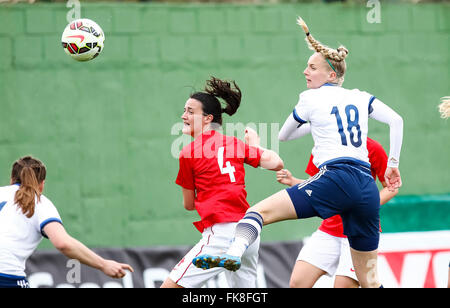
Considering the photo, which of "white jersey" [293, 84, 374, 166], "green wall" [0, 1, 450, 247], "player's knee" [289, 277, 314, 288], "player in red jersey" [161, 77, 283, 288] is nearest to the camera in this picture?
"white jersey" [293, 84, 374, 166]

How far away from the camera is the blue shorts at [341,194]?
516 cm

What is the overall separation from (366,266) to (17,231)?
2670 millimetres

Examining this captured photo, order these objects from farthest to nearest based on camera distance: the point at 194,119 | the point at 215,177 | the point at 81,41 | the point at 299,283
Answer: the point at 81,41, the point at 299,283, the point at 194,119, the point at 215,177

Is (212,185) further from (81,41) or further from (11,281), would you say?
(81,41)

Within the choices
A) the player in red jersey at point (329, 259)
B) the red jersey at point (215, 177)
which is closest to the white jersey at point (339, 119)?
the red jersey at point (215, 177)

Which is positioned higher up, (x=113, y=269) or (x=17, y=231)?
(x=17, y=231)

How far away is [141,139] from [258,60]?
5.80 ft

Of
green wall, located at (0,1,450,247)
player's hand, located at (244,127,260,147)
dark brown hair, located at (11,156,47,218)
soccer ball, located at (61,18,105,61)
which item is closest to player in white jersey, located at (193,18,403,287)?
player's hand, located at (244,127,260,147)

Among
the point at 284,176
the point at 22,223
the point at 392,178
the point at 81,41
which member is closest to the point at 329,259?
the point at 284,176

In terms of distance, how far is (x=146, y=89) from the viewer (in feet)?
28.5

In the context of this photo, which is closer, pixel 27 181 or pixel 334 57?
pixel 27 181

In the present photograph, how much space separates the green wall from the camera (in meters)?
8.45

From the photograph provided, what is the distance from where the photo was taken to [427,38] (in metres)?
9.49

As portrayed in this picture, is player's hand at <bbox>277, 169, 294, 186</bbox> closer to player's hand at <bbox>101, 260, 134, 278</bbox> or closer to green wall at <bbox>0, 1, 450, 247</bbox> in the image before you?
player's hand at <bbox>101, 260, 134, 278</bbox>
